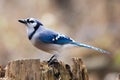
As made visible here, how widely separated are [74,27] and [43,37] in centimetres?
598

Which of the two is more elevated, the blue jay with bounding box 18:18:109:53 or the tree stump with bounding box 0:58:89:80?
the blue jay with bounding box 18:18:109:53

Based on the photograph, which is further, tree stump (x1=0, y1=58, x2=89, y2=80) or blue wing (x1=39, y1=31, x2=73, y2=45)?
blue wing (x1=39, y1=31, x2=73, y2=45)

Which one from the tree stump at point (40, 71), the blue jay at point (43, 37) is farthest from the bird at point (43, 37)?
the tree stump at point (40, 71)

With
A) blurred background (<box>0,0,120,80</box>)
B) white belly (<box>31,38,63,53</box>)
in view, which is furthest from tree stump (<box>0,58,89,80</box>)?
blurred background (<box>0,0,120,80</box>)

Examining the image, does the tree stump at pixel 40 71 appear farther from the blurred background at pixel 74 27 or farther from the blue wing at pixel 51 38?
the blurred background at pixel 74 27

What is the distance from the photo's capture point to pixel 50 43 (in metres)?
5.91

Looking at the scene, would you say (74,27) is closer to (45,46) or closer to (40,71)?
(45,46)

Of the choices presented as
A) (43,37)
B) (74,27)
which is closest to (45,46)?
(43,37)

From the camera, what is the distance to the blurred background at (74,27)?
10591 millimetres

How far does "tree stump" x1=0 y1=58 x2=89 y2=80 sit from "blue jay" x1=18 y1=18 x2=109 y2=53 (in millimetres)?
631

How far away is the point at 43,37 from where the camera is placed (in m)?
5.91

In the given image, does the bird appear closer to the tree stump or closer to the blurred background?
the tree stump

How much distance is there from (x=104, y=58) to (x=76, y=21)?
168 cm

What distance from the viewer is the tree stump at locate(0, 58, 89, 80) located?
4793 millimetres
